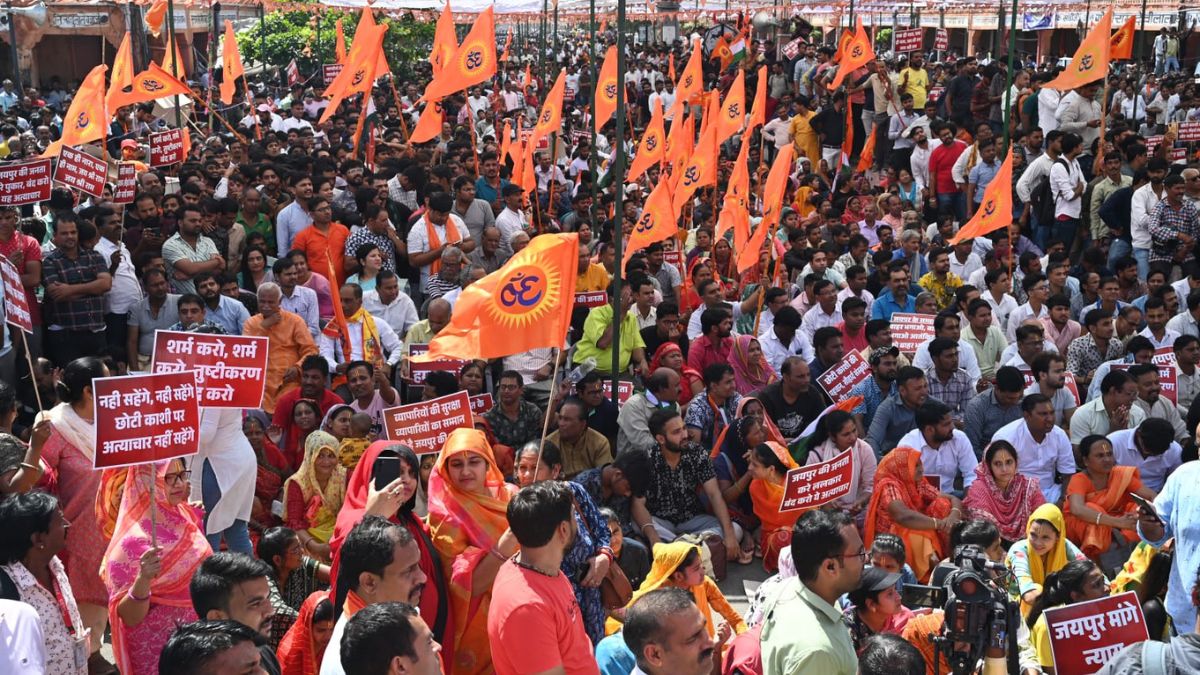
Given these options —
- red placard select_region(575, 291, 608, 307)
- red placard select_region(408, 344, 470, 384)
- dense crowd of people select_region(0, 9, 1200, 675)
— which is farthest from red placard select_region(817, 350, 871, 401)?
red placard select_region(408, 344, 470, 384)

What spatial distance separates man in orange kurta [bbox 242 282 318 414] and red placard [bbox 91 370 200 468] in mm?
2814

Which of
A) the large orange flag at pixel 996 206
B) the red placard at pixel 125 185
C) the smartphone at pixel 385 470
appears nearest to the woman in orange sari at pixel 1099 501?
the large orange flag at pixel 996 206

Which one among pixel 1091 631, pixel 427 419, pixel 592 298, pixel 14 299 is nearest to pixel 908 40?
pixel 592 298

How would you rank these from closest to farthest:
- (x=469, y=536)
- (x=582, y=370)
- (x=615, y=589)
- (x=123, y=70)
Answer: (x=469, y=536) < (x=615, y=589) < (x=582, y=370) < (x=123, y=70)

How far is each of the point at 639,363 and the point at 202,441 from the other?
3.43 meters

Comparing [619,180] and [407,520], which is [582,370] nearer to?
[619,180]

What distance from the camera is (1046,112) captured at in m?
16.1

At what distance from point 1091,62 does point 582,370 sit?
7437mm

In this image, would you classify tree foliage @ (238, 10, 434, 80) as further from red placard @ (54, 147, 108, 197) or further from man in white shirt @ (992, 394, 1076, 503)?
man in white shirt @ (992, 394, 1076, 503)

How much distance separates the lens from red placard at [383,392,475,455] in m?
6.80

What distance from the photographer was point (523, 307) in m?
6.21

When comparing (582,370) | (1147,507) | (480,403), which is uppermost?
(1147,507)

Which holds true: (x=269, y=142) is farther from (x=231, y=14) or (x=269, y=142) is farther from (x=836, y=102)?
(x=231, y=14)

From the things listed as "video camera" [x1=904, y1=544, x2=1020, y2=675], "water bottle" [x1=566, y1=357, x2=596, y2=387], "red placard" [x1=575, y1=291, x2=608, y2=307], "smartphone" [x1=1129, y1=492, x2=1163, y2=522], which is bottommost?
"water bottle" [x1=566, y1=357, x2=596, y2=387]
